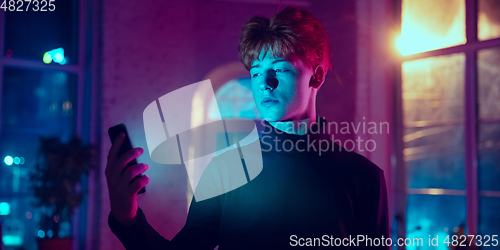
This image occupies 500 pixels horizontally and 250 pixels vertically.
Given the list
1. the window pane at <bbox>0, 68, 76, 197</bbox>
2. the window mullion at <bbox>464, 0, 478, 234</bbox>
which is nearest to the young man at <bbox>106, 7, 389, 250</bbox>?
the window mullion at <bbox>464, 0, 478, 234</bbox>

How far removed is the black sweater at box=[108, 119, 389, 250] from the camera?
1168 millimetres

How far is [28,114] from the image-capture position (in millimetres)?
4020

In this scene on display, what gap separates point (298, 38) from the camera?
127 cm

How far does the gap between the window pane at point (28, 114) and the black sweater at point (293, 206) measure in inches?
135

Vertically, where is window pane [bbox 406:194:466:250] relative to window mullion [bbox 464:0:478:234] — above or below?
below

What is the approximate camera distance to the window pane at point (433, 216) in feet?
11.2

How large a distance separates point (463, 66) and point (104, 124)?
132 inches

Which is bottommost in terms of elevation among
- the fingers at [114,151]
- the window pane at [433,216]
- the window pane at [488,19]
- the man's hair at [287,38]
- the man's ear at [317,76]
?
the window pane at [433,216]

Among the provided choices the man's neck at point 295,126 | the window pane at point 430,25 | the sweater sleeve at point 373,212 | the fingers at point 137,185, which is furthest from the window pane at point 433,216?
the fingers at point 137,185

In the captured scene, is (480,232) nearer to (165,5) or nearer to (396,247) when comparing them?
(396,247)

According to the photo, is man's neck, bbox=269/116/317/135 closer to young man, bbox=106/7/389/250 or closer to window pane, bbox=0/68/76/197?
young man, bbox=106/7/389/250

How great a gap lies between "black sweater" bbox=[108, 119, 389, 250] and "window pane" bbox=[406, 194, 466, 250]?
2.47m

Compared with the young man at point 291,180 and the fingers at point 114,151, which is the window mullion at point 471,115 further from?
the fingers at point 114,151

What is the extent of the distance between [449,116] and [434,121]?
132mm
